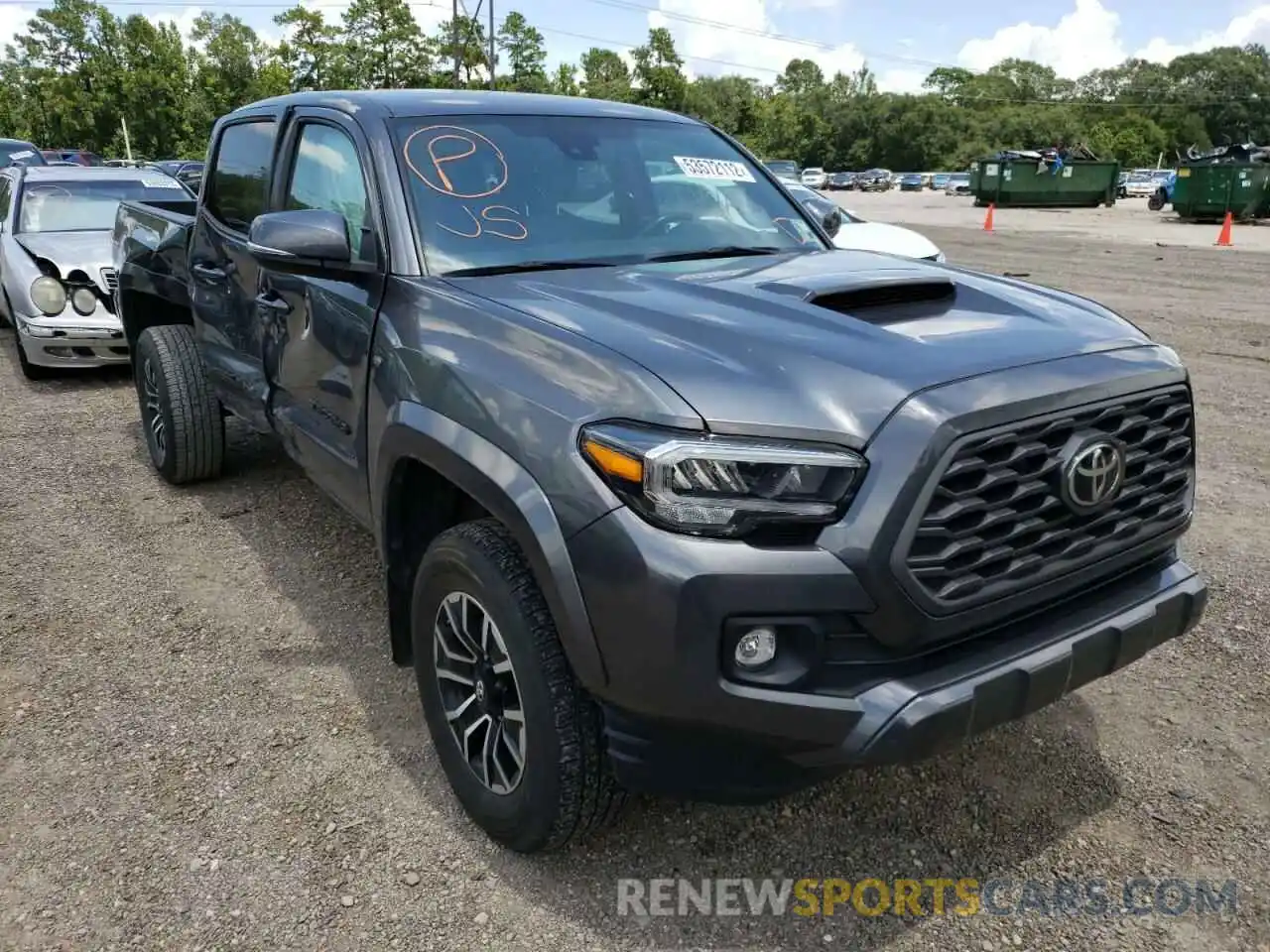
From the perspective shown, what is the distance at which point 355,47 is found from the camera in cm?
5350

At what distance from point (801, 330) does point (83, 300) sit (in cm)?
705

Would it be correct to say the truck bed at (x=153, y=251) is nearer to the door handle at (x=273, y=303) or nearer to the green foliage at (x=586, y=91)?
the door handle at (x=273, y=303)

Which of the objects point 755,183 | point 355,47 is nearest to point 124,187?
point 755,183

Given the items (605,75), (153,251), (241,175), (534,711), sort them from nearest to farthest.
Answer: (534,711), (241,175), (153,251), (605,75)

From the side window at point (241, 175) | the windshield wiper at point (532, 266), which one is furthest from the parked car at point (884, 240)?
the windshield wiper at point (532, 266)

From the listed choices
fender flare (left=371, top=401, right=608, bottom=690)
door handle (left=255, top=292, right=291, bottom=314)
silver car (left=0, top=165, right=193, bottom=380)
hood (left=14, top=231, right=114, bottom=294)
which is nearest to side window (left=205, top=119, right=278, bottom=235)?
door handle (left=255, top=292, right=291, bottom=314)

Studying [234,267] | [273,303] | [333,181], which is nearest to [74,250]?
[234,267]

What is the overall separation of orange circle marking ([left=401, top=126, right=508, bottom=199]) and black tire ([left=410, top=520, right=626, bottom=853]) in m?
1.12

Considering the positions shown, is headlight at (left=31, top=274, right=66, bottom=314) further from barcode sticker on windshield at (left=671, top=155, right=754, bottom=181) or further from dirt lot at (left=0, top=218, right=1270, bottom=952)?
barcode sticker on windshield at (left=671, top=155, right=754, bottom=181)

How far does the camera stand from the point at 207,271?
443 cm

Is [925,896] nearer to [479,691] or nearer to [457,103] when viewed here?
[479,691]

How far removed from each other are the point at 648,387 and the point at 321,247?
1.24 m

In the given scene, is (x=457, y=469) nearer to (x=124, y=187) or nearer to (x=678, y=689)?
(x=678, y=689)

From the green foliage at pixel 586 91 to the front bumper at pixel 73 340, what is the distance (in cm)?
4218
